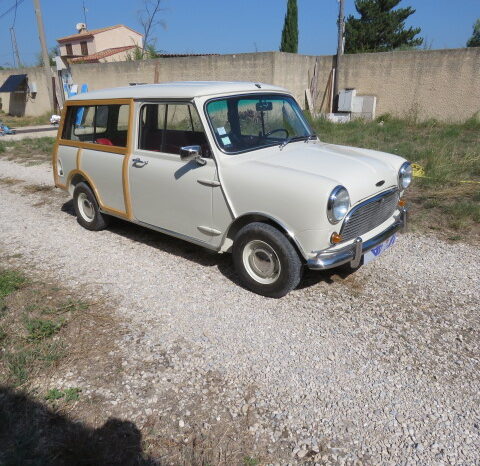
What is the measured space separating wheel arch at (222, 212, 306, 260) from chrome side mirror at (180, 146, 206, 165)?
0.65m

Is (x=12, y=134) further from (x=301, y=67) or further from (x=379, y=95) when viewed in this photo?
(x=379, y=95)

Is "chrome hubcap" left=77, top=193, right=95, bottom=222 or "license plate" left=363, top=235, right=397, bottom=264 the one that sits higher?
"license plate" left=363, top=235, right=397, bottom=264

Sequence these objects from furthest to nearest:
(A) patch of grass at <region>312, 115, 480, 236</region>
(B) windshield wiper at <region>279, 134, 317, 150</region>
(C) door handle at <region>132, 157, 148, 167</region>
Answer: (A) patch of grass at <region>312, 115, 480, 236</region> < (C) door handle at <region>132, 157, 148, 167</region> < (B) windshield wiper at <region>279, 134, 317, 150</region>

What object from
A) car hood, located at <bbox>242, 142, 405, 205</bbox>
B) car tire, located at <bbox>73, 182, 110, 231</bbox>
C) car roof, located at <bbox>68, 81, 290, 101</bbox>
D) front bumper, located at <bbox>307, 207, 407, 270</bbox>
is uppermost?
car roof, located at <bbox>68, 81, 290, 101</bbox>

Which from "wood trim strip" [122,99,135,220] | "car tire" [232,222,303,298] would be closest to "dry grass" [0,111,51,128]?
"wood trim strip" [122,99,135,220]

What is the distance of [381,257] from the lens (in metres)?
4.47

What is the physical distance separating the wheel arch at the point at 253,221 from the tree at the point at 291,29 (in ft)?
93.7

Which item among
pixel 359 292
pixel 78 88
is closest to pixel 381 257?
pixel 359 292

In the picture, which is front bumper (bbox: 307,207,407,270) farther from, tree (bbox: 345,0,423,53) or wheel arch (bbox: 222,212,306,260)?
tree (bbox: 345,0,423,53)

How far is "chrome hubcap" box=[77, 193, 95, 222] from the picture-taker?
5492mm

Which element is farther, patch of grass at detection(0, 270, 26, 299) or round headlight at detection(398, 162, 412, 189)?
round headlight at detection(398, 162, 412, 189)

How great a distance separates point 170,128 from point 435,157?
18.0 ft

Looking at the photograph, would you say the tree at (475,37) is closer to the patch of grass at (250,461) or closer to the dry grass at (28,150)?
the dry grass at (28,150)

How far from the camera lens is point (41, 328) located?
3.27 metres
